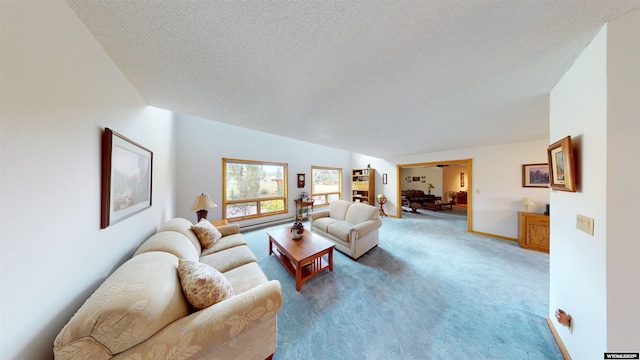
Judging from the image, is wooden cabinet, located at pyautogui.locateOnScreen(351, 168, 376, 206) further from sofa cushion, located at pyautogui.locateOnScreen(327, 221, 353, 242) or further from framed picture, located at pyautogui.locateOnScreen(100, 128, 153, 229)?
framed picture, located at pyautogui.locateOnScreen(100, 128, 153, 229)

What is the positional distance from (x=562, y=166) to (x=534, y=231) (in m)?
3.03

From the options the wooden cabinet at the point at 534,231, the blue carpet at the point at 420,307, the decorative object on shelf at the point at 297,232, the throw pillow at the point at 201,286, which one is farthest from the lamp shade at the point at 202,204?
the wooden cabinet at the point at 534,231

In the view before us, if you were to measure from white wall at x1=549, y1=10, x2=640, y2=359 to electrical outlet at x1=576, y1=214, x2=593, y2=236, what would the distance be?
0.03 metres

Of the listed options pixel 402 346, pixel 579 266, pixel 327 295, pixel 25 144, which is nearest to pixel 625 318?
pixel 579 266

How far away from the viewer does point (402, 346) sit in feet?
4.56

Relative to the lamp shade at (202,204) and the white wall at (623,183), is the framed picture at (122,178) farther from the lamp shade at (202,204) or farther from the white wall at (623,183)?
Result: the white wall at (623,183)

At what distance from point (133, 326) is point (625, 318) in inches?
95.5

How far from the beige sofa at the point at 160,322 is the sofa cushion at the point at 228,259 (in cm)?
55

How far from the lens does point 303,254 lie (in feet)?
6.98

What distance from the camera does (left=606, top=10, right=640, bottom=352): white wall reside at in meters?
0.86

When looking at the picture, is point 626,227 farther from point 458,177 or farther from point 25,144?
point 458,177

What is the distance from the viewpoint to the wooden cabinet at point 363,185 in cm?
595

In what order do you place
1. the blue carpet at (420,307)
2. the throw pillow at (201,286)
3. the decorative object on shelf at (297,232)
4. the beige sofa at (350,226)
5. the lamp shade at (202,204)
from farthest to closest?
the lamp shade at (202,204) < the beige sofa at (350,226) < the decorative object on shelf at (297,232) < the blue carpet at (420,307) < the throw pillow at (201,286)

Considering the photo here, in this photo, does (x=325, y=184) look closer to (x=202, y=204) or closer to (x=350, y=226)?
(x=350, y=226)
